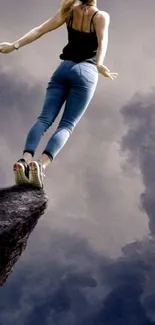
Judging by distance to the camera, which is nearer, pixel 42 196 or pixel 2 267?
pixel 2 267

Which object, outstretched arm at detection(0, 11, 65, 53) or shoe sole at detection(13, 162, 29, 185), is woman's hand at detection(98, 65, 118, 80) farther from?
shoe sole at detection(13, 162, 29, 185)

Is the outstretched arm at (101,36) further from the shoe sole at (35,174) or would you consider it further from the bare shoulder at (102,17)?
the shoe sole at (35,174)

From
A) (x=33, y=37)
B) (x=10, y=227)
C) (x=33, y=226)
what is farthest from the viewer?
(x=33, y=37)

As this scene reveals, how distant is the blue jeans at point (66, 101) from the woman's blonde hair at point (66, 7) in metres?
0.83

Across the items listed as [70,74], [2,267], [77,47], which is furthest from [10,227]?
[77,47]

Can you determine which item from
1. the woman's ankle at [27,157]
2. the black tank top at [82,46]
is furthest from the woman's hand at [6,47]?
the woman's ankle at [27,157]

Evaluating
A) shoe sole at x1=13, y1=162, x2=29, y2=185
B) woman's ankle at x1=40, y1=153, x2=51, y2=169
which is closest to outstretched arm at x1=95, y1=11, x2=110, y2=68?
woman's ankle at x1=40, y1=153, x2=51, y2=169

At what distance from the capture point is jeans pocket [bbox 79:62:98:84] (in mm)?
8250

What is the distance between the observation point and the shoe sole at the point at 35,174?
303 inches

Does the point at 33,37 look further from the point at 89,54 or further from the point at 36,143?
the point at 36,143

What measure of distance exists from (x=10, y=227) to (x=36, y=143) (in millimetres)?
1534

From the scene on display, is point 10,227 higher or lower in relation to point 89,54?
lower

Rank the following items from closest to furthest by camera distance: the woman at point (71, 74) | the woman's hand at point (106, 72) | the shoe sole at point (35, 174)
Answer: the shoe sole at point (35, 174)
the woman's hand at point (106, 72)
the woman at point (71, 74)

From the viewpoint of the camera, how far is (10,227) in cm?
729
